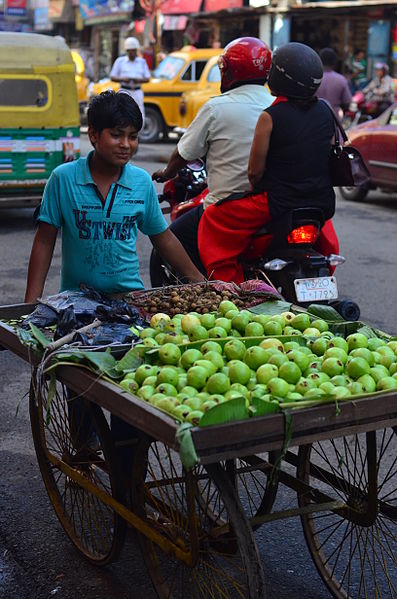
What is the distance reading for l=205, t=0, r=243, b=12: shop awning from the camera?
2781cm

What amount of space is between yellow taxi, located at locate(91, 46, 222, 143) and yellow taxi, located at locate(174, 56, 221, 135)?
84cm

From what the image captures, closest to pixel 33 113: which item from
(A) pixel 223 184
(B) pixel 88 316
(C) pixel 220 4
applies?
(A) pixel 223 184

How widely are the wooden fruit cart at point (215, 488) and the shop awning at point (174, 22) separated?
28169 millimetres

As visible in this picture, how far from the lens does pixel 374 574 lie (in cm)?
350

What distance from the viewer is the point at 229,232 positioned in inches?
225

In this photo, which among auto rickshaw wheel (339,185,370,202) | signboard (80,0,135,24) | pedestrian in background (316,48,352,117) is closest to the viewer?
auto rickshaw wheel (339,185,370,202)

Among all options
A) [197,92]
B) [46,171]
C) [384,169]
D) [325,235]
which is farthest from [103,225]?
[197,92]

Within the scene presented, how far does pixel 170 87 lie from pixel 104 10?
18.2 metres

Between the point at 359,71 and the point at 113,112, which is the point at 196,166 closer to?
the point at 113,112

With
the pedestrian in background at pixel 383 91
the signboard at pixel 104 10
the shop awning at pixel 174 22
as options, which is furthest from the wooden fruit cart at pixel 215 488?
the signboard at pixel 104 10

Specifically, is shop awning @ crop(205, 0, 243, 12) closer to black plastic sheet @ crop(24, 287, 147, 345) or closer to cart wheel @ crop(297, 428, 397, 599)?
black plastic sheet @ crop(24, 287, 147, 345)

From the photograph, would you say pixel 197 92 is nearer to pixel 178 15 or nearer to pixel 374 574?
pixel 178 15

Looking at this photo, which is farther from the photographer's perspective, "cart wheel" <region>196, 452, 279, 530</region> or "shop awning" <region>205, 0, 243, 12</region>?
"shop awning" <region>205, 0, 243, 12</region>

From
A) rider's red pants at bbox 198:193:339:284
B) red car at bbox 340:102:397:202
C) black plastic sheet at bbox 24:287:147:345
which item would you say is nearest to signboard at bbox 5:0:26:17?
red car at bbox 340:102:397:202
